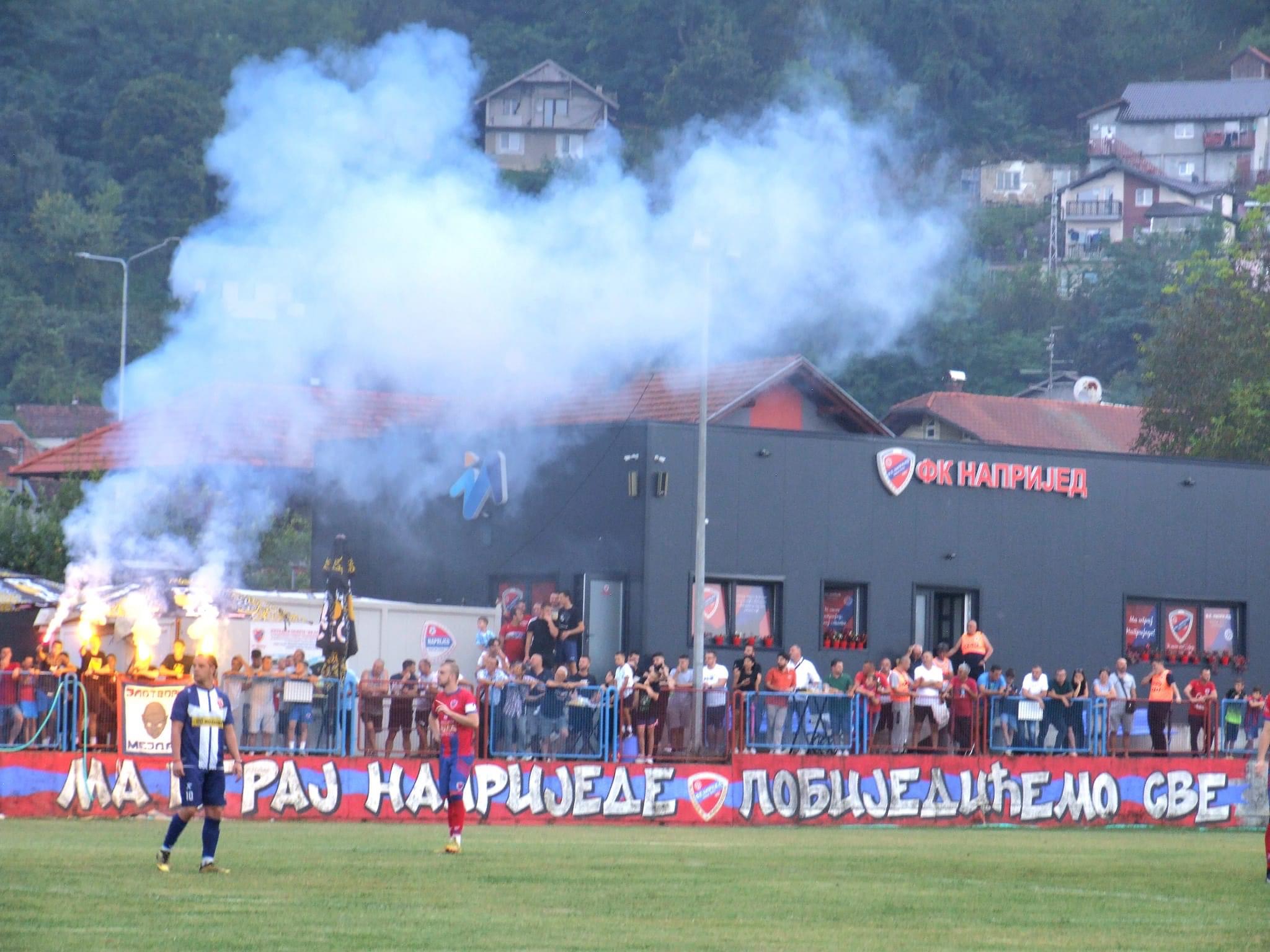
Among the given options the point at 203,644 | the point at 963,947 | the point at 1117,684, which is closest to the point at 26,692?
the point at 203,644

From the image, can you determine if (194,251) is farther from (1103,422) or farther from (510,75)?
(1103,422)

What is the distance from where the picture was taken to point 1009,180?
3273 inches

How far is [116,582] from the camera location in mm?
31859

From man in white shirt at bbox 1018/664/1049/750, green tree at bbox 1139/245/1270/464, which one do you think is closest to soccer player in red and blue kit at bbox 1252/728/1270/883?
man in white shirt at bbox 1018/664/1049/750

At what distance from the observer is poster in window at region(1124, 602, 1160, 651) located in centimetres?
3691

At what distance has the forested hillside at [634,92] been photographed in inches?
1497

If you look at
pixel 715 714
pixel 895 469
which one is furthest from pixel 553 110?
pixel 715 714

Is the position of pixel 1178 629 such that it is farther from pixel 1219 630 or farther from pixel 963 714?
pixel 963 714

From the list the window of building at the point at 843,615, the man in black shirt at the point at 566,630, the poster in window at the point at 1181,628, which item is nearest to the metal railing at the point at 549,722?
the man in black shirt at the point at 566,630

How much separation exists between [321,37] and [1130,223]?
95662 mm

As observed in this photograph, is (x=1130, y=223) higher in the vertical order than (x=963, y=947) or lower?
higher

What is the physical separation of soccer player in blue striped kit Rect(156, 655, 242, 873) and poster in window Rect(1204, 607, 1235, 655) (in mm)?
26006

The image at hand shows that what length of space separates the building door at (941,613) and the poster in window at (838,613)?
4.17 ft

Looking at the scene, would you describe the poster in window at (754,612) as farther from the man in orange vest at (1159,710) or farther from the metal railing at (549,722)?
the metal railing at (549,722)
